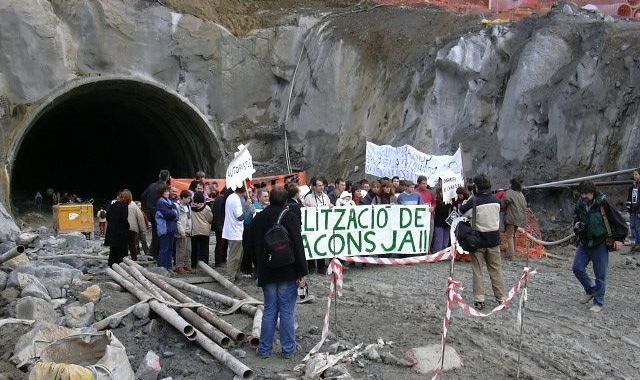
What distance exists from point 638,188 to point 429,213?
13.0ft

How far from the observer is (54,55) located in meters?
A: 23.7

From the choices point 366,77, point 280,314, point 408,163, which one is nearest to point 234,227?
Result: point 280,314

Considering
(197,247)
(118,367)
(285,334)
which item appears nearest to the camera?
(118,367)

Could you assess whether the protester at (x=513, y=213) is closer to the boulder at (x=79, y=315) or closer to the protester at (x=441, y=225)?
the protester at (x=441, y=225)

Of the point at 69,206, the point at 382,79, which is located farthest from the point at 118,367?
the point at 382,79

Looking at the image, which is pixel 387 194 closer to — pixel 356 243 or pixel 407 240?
pixel 407 240

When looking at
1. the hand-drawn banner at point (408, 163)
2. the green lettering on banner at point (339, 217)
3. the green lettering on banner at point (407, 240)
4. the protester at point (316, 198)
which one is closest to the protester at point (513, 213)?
the hand-drawn banner at point (408, 163)

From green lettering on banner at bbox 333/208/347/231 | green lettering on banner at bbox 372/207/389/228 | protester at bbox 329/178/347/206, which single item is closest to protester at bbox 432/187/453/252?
green lettering on banner at bbox 372/207/389/228

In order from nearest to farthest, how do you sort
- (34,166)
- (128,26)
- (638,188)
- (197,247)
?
(197,247) < (638,188) < (128,26) < (34,166)

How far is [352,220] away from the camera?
41.0ft

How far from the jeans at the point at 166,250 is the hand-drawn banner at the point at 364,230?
7.50 feet

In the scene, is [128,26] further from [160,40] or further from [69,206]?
[69,206]

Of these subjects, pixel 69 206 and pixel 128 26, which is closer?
pixel 69 206

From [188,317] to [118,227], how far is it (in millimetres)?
Answer: 3941
